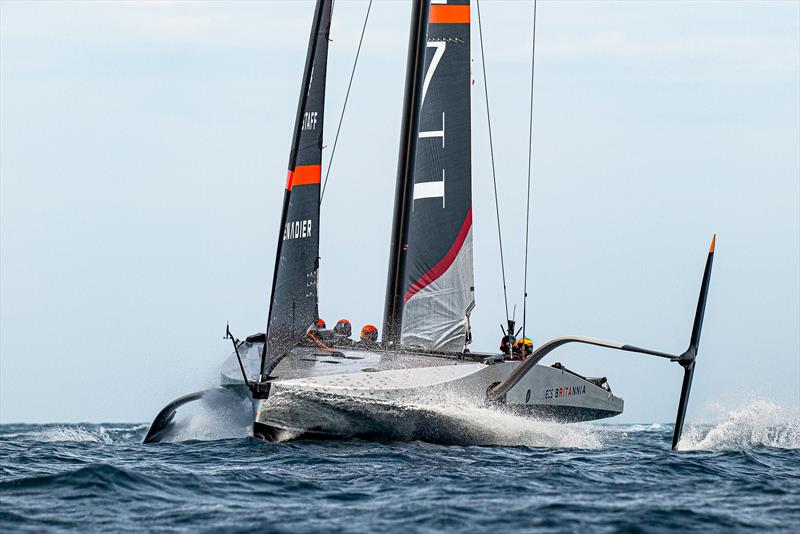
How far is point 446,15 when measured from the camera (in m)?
16.4

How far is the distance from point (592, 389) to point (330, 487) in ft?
23.1

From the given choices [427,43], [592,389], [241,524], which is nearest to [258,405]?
[241,524]

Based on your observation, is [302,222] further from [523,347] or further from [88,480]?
[88,480]

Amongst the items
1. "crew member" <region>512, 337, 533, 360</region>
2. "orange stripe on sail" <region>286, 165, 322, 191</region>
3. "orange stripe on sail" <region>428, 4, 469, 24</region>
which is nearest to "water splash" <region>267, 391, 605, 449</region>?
"crew member" <region>512, 337, 533, 360</region>

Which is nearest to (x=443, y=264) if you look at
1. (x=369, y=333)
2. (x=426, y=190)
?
(x=426, y=190)

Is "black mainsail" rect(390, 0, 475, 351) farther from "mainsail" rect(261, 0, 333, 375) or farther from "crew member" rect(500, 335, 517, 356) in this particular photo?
"mainsail" rect(261, 0, 333, 375)

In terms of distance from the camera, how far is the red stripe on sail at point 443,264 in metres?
15.7

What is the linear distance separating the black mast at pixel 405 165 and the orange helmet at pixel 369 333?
851 millimetres

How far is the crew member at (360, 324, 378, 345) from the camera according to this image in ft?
55.0

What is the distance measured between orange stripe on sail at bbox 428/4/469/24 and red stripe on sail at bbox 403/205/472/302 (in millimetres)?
2703

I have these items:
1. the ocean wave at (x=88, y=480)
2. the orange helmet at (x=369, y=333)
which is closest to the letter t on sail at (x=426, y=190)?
the orange helmet at (x=369, y=333)

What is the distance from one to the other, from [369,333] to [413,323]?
1210mm

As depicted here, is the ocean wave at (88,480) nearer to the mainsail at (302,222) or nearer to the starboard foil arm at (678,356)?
the mainsail at (302,222)

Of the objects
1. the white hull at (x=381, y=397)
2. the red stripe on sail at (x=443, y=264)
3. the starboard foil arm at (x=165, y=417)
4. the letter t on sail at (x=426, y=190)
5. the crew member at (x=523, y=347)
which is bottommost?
the starboard foil arm at (x=165, y=417)
